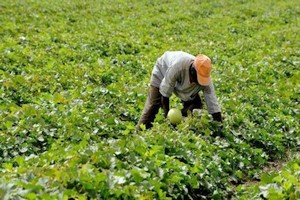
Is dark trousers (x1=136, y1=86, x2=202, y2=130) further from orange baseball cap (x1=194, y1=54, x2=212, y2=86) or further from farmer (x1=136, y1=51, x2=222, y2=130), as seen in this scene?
orange baseball cap (x1=194, y1=54, x2=212, y2=86)

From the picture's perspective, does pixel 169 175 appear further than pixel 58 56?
No

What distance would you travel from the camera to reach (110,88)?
10.2 metres

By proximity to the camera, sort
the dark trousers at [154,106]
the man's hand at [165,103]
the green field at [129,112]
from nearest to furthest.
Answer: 1. the green field at [129,112]
2. the man's hand at [165,103]
3. the dark trousers at [154,106]

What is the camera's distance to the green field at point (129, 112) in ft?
17.7

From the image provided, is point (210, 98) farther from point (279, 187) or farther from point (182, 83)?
point (279, 187)

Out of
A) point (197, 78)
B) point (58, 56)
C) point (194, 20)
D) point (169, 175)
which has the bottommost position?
point (194, 20)

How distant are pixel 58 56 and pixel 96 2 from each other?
463 inches

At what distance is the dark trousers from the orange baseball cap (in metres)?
1.07

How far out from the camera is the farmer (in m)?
7.09

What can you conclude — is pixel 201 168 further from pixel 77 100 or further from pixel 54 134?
pixel 77 100

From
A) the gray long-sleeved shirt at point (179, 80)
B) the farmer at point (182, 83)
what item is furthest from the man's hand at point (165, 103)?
the gray long-sleeved shirt at point (179, 80)

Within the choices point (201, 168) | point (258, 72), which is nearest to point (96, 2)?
point (258, 72)

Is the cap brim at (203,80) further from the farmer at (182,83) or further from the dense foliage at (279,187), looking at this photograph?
the dense foliage at (279,187)

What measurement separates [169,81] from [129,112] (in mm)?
1983
